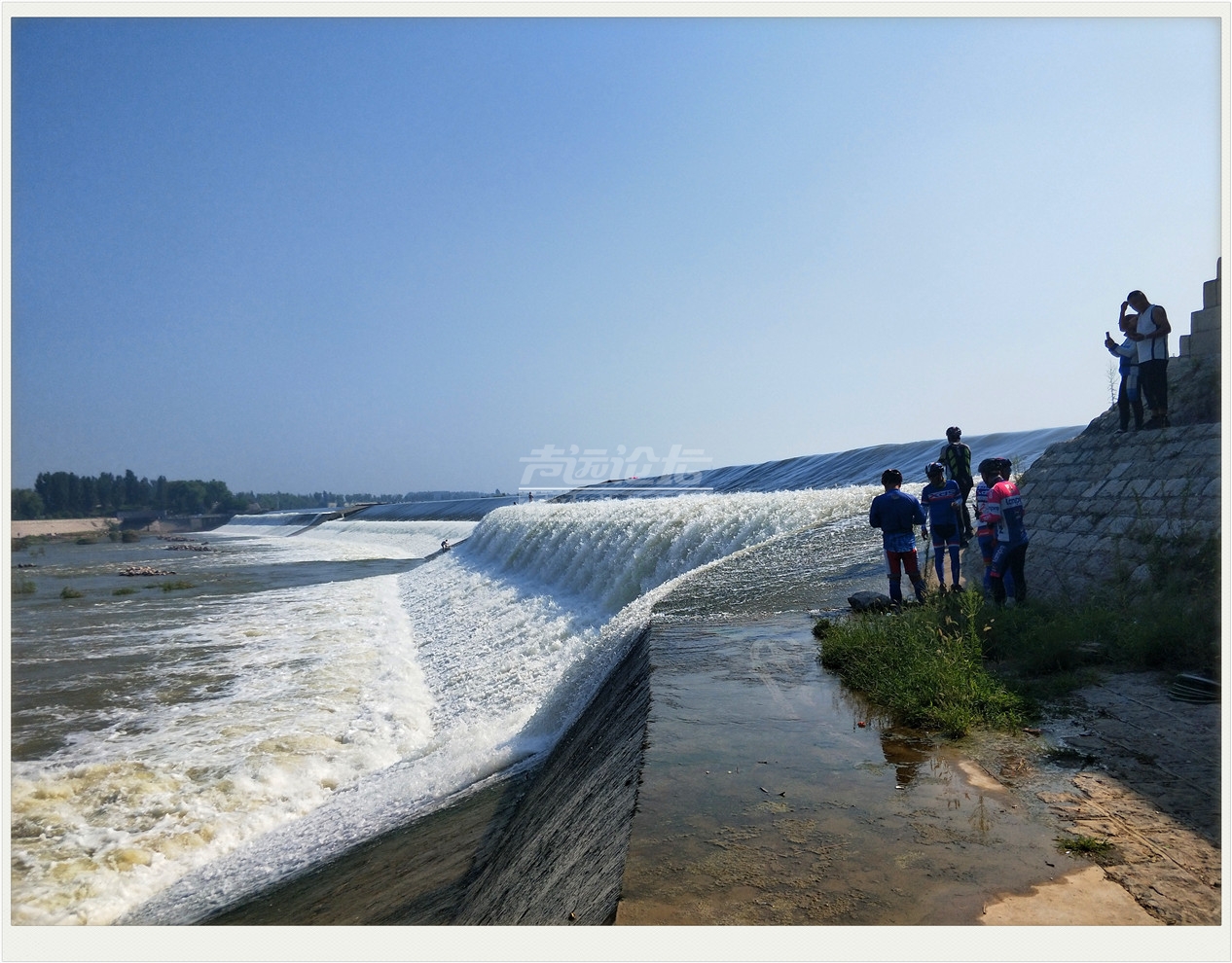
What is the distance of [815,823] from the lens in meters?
3.02

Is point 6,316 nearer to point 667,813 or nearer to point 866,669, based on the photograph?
point 667,813

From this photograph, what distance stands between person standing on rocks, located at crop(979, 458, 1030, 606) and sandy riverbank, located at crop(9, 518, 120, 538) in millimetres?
86452

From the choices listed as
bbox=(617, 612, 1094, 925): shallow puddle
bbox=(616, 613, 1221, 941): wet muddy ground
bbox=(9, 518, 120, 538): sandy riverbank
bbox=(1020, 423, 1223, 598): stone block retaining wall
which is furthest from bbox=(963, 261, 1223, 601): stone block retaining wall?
bbox=(9, 518, 120, 538): sandy riverbank

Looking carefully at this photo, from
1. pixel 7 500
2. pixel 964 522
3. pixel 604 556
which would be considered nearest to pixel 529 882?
pixel 7 500

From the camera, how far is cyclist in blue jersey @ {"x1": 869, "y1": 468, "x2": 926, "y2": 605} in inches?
263

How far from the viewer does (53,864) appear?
6.31 metres

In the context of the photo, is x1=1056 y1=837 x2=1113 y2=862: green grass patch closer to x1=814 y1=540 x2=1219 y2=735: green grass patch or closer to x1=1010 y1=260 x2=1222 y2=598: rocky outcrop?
x1=814 y1=540 x2=1219 y2=735: green grass patch

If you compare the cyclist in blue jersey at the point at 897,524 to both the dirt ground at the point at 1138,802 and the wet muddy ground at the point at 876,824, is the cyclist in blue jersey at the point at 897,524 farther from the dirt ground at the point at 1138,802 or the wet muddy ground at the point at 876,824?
the wet muddy ground at the point at 876,824

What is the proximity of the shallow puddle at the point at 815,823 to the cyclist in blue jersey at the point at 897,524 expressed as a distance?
2.38 meters

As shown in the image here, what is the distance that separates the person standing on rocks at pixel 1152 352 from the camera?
7844 millimetres

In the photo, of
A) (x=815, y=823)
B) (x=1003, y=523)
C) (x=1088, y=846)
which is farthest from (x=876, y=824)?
(x=1003, y=523)

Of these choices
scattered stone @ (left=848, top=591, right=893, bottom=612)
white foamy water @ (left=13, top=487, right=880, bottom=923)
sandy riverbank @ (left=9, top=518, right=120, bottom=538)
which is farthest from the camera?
sandy riverbank @ (left=9, top=518, right=120, bottom=538)

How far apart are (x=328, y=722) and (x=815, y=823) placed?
8.00m
